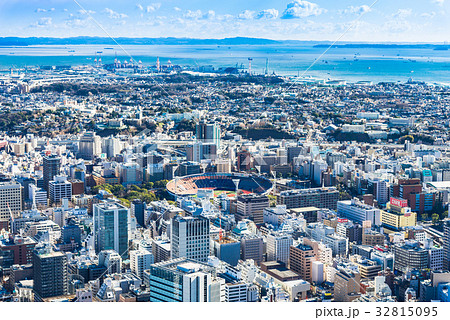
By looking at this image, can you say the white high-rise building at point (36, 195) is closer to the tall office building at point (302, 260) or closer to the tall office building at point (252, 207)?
the tall office building at point (252, 207)

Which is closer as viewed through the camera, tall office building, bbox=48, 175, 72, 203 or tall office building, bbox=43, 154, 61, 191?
tall office building, bbox=48, 175, 72, 203

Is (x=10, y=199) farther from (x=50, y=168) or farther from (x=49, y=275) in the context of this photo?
(x=49, y=275)

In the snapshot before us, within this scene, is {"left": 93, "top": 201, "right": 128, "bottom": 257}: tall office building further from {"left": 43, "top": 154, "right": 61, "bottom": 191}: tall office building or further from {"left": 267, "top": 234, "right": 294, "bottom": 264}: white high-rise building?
{"left": 43, "top": 154, "right": 61, "bottom": 191}: tall office building

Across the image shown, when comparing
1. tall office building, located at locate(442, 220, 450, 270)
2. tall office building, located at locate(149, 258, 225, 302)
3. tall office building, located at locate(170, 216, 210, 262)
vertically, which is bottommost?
tall office building, located at locate(442, 220, 450, 270)

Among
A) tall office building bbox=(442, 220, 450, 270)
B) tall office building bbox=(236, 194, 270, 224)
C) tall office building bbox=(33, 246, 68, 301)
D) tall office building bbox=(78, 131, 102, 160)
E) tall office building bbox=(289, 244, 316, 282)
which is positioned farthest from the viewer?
tall office building bbox=(78, 131, 102, 160)

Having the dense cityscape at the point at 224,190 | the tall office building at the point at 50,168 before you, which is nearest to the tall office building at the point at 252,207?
the dense cityscape at the point at 224,190

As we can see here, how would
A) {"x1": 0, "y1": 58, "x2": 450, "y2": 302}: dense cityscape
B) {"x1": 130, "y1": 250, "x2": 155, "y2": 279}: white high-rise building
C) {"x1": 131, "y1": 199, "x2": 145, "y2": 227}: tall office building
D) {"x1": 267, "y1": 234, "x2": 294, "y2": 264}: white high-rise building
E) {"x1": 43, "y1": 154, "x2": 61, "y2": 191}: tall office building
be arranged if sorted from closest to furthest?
{"x1": 0, "y1": 58, "x2": 450, "y2": 302}: dense cityscape, {"x1": 130, "y1": 250, "x2": 155, "y2": 279}: white high-rise building, {"x1": 267, "y1": 234, "x2": 294, "y2": 264}: white high-rise building, {"x1": 131, "y1": 199, "x2": 145, "y2": 227}: tall office building, {"x1": 43, "y1": 154, "x2": 61, "y2": 191}: tall office building

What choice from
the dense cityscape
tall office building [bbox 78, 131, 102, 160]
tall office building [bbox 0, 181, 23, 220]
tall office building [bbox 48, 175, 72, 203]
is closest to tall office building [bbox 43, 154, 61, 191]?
the dense cityscape
